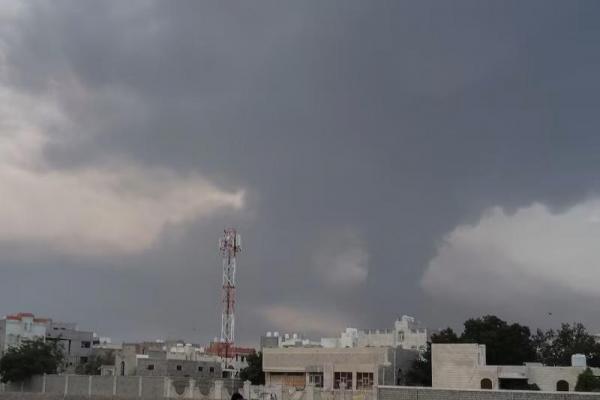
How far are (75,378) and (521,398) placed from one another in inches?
1823

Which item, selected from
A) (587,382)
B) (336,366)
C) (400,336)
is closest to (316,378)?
(336,366)

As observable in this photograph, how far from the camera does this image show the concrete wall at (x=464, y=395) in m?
40.8

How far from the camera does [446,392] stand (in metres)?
43.3

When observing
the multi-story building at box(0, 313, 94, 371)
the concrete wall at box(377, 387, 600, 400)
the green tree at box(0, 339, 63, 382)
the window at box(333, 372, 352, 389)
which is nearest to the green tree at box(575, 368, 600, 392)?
the concrete wall at box(377, 387, 600, 400)

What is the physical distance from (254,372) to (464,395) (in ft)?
114

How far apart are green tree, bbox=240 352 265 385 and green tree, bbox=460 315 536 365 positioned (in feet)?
63.0

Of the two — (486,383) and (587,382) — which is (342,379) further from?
(587,382)

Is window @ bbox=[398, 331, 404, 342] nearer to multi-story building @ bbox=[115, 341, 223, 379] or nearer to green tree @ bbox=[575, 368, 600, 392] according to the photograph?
multi-story building @ bbox=[115, 341, 223, 379]

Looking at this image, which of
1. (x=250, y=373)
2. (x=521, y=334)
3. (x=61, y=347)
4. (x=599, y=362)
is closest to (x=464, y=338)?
(x=521, y=334)

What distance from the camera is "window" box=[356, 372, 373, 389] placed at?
63.7m

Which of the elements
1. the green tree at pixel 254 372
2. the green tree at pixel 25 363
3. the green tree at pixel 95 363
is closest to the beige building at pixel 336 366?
the green tree at pixel 254 372

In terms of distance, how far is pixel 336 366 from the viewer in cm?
6581

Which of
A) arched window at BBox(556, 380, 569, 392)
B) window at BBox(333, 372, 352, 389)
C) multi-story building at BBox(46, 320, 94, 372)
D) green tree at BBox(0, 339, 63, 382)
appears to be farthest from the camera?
multi-story building at BBox(46, 320, 94, 372)

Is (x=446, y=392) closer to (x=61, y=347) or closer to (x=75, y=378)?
(x=75, y=378)
